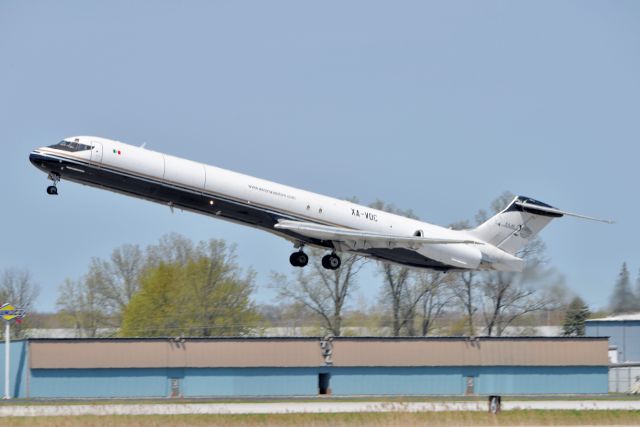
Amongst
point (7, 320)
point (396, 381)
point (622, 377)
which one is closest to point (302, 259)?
point (396, 381)

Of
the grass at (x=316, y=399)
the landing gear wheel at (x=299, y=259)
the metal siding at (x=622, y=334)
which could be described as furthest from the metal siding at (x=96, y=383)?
the metal siding at (x=622, y=334)

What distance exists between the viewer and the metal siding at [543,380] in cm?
6100

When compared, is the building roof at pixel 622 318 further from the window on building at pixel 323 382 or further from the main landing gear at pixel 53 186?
the main landing gear at pixel 53 186

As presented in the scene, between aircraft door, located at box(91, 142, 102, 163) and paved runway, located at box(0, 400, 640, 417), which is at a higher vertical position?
aircraft door, located at box(91, 142, 102, 163)

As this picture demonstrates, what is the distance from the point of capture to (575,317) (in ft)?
222

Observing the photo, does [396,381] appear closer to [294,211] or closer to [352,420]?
[294,211]

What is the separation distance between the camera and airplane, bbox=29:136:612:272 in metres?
44.6

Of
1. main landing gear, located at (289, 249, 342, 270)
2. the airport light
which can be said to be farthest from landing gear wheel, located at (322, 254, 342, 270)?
the airport light

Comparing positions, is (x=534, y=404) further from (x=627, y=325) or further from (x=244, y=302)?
(x=244, y=302)

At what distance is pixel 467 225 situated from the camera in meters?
74.8

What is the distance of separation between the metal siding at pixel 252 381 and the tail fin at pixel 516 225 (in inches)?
484

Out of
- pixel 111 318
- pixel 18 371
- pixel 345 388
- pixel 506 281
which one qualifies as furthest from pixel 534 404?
pixel 111 318

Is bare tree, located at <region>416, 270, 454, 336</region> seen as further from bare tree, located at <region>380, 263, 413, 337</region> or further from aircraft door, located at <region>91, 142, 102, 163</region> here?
aircraft door, located at <region>91, 142, 102, 163</region>

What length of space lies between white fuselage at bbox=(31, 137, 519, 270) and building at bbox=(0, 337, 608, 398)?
10411 mm
